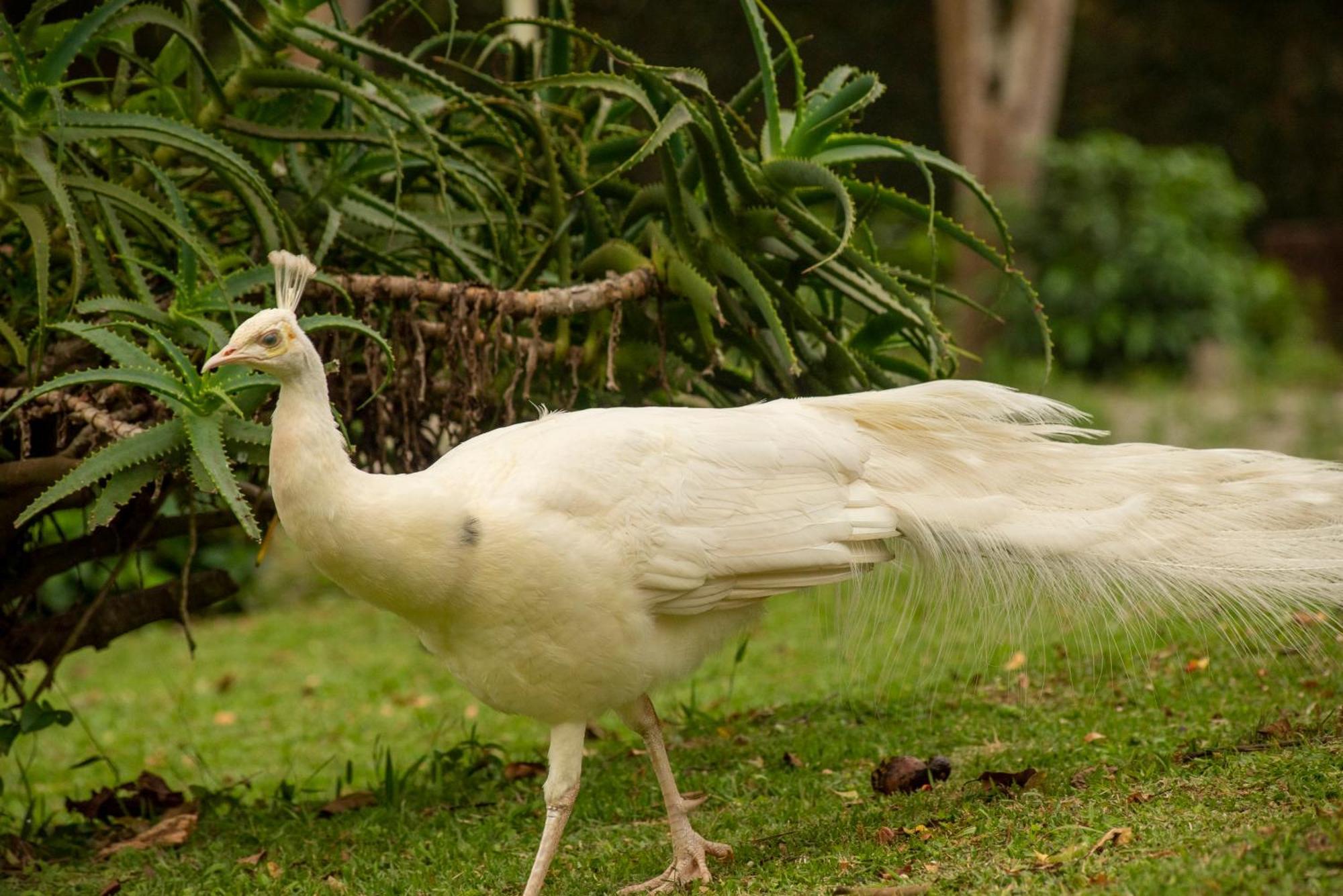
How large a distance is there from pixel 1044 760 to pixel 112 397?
2.57 m

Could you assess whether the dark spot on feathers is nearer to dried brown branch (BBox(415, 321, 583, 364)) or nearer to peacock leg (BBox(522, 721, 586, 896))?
peacock leg (BBox(522, 721, 586, 896))

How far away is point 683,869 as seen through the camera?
3441 millimetres

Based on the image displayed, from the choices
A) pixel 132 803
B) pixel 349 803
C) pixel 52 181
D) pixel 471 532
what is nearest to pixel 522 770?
pixel 349 803

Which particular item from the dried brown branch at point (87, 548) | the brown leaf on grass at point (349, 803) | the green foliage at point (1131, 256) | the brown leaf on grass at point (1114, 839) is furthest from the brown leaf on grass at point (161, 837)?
the green foliage at point (1131, 256)

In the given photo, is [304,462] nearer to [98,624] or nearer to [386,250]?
[386,250]

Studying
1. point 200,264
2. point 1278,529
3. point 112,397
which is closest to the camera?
point 1278,529

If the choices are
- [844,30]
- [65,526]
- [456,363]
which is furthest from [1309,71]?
[456,363]

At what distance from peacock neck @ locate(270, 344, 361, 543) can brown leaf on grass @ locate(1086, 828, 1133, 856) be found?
168 centimetres

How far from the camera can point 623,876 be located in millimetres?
3617

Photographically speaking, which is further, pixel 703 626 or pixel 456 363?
pixel 456 363

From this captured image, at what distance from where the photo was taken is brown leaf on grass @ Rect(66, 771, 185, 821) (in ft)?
14.7

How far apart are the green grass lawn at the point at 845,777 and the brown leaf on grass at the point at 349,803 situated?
0.04 meters

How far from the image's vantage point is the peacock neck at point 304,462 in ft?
10.1

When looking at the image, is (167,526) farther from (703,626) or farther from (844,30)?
(844,30)
